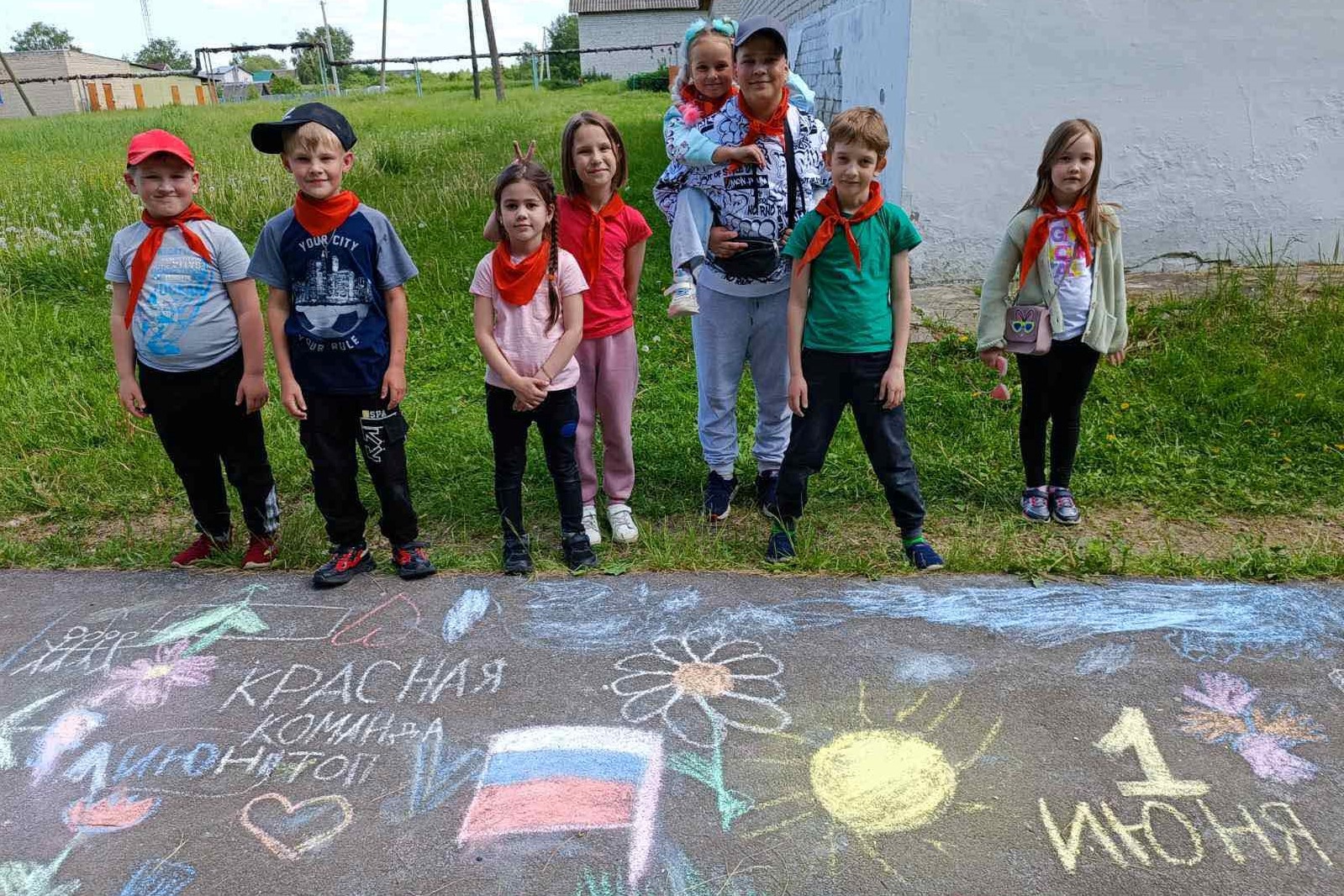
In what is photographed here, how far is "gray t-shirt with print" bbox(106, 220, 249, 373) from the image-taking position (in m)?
3.05

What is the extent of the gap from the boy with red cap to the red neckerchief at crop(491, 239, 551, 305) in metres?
0.81

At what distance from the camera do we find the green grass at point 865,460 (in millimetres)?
3420

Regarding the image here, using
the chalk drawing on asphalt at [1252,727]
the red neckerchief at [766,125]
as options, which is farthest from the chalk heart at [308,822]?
the red neckerchief at [766,125]

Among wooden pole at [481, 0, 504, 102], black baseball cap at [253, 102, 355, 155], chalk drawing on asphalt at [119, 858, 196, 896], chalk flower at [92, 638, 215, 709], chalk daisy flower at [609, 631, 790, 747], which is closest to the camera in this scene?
chalk drawing on asphalt at [119, 858, 196, 896]

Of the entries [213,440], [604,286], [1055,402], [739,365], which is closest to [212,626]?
[213,440]

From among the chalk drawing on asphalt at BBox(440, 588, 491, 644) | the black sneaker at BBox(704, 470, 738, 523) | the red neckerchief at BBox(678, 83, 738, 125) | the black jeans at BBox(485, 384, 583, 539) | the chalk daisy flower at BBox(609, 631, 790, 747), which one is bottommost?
the chalk daisy flower at BBox(609, 631, 790, 747)

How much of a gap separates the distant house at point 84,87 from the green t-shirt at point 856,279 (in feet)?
144

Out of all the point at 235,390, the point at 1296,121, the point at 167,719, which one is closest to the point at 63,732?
the point at 167,719

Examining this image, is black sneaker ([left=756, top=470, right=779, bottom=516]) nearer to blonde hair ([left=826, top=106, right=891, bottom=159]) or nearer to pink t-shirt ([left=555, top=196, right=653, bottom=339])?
pink t-shirt ([left=555, top=196, right=653, bottom=339])

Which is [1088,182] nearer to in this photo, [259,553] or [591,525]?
[591,525]

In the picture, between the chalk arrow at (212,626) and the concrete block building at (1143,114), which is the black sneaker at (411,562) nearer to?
the chalk arrow at (212,626)

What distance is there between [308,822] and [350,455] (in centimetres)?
136

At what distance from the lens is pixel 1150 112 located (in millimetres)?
5961

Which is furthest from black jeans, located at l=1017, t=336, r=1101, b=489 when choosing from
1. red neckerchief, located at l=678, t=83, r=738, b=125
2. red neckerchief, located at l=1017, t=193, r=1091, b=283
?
red neckerchief, located at l=678, t=83, r=738, b=125
